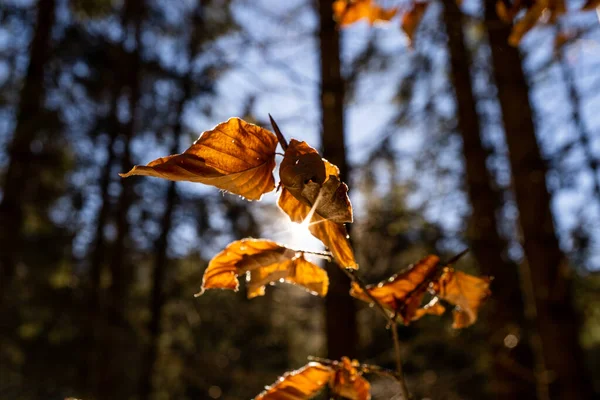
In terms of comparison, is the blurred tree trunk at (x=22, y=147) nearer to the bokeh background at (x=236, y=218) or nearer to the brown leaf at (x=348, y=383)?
the bokeh background at (x=236, y=218)

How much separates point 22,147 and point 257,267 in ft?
19.1

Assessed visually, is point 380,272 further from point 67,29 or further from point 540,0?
point 67,29

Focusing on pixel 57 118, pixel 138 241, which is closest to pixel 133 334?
pixel 138 241

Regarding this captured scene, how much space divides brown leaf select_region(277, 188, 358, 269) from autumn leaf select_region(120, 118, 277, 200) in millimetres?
28

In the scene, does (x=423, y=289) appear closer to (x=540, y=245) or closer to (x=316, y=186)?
(x=316, y=186)

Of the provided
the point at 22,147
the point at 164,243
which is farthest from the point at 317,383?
the point at 164,243

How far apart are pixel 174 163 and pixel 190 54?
8.07m

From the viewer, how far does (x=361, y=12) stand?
1.44 metres

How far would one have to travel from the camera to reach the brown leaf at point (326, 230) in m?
0.58

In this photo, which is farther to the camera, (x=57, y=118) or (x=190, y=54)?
(x=190, y=54)

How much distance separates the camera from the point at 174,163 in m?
0.50

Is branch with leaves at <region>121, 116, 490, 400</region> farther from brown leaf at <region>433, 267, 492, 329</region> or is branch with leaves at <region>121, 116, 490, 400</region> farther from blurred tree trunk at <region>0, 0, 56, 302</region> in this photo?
blurred tree trunk at <region>0, 0, 56, 302</region>

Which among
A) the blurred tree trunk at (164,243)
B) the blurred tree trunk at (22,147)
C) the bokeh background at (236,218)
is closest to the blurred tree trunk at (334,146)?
the bokeh background at (236,218)

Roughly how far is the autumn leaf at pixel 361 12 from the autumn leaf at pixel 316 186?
3.30ft
